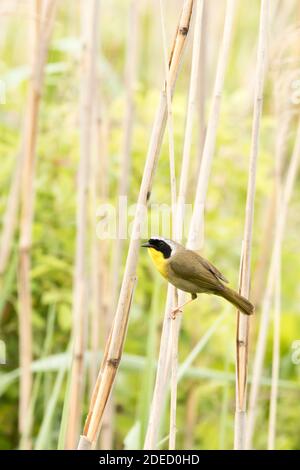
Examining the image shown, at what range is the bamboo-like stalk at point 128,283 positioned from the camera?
1.21m

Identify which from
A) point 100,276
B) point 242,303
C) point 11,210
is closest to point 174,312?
point 242,303

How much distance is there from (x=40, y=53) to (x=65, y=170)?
24.4 inches

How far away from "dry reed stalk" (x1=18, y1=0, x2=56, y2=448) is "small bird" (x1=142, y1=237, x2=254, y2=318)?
621 millimetres

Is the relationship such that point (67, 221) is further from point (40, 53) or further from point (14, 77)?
point (40, 53)

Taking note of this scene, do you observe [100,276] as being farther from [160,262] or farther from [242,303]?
[242,303]

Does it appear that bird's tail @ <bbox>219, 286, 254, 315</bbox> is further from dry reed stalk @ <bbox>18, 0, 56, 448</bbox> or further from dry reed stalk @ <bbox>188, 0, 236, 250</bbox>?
dry reed stalk @ <bbox>18, 0, 56, 448</bbox>

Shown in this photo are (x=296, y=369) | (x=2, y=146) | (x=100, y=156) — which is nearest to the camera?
(x=100, y=156)

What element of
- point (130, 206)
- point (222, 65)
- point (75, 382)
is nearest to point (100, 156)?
point (130, 206)

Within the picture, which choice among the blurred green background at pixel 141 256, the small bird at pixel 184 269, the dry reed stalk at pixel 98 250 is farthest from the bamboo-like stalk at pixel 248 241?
the blurred green background at pixel 141 256

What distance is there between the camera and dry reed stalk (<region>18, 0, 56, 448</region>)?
1.91 metres

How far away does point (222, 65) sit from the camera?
4.57 feet

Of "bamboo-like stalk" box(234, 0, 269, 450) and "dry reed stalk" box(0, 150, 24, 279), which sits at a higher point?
"dry reed stalk" box(0, 150, 24, 279)

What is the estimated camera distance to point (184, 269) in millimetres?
1363

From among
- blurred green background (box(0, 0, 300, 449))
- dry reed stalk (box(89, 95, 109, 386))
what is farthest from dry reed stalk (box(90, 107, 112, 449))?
blurred green background (box(0, 0, 300, 449))
